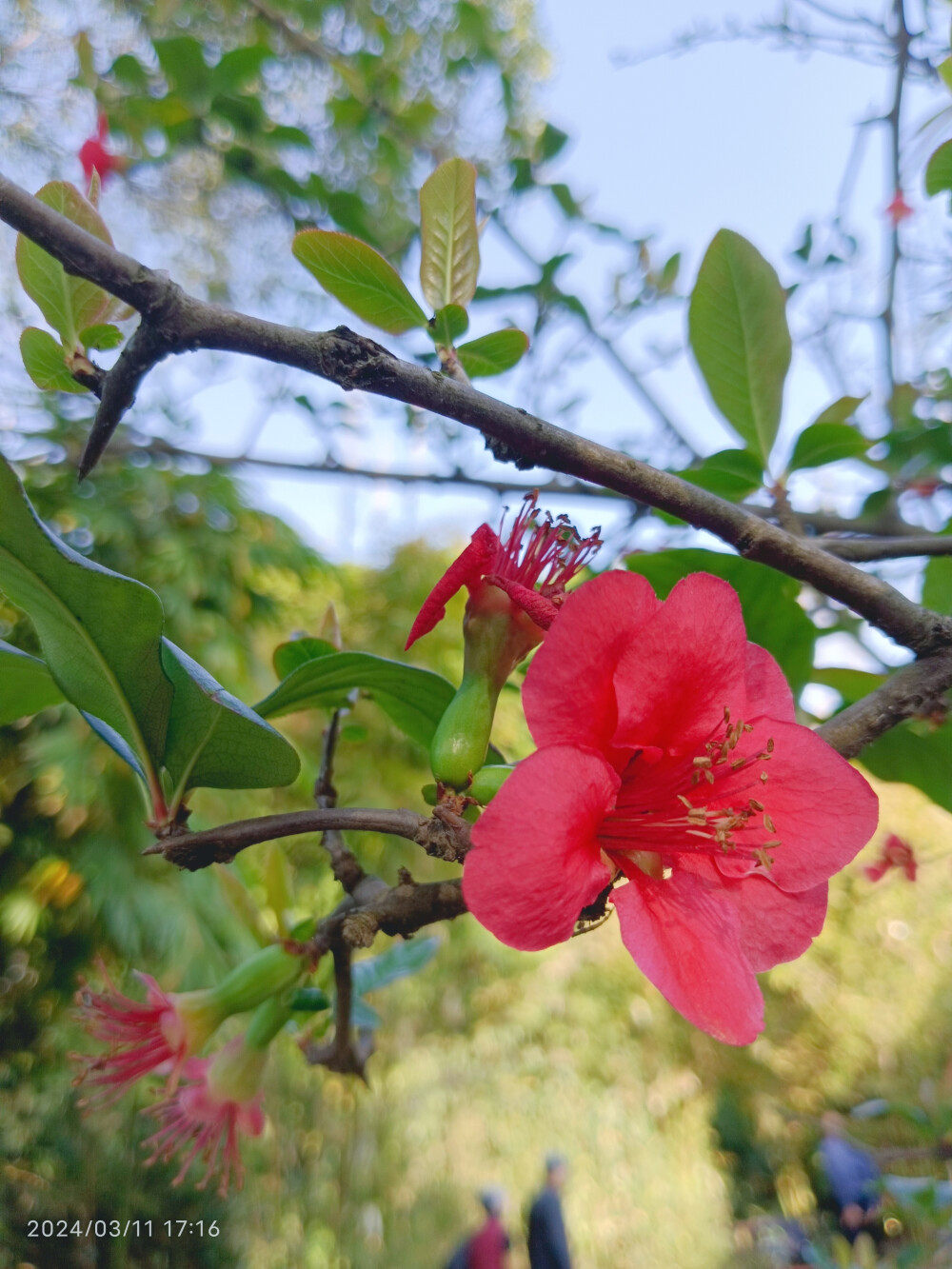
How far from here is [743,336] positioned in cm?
58

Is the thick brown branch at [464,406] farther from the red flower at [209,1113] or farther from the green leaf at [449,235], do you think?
the red flower at [209,1113]

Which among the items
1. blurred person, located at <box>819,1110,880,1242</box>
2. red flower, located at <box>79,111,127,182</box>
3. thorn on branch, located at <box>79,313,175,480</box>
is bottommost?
blurred person, located at <box>819,1110,880,1242</box>

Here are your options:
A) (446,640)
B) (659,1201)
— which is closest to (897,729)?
(446,640)

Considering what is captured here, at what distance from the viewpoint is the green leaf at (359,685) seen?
42cm

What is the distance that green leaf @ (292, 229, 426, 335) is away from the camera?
0.44 meters

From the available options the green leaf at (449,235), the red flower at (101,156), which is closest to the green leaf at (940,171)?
the green leaf at (449,235)

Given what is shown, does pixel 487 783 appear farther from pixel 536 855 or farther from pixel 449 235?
pixel 449 235

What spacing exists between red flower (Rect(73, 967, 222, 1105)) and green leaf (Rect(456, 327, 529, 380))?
48 cm

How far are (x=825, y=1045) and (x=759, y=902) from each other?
6594 mm

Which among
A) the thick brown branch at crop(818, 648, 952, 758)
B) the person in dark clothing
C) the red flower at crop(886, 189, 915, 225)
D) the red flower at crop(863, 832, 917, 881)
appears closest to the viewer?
the thick brown branch at crop(818, 648, 952, 758)

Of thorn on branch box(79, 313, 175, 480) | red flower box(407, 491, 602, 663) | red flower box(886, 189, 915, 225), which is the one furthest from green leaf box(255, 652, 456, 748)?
red flower box(886, 189, 915, 225)

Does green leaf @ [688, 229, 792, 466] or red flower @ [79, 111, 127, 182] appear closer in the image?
green leaf @ [688, 229, 792, 466]

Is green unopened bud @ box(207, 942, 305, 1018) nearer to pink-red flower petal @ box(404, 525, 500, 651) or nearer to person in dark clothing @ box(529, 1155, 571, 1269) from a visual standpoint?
pink-red flower petal @ box(404, 525, 500, 651)

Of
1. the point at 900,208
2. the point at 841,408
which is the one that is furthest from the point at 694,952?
the point at 900,208
